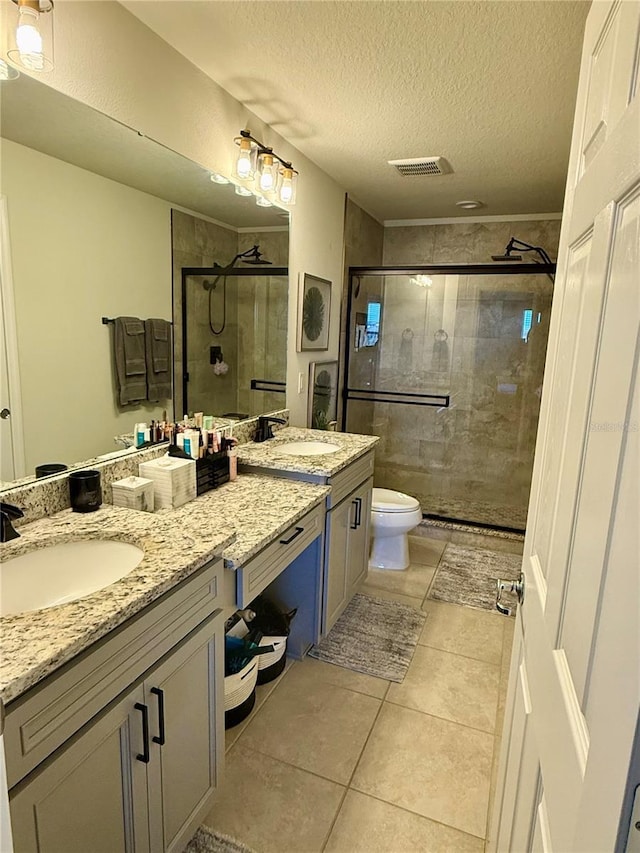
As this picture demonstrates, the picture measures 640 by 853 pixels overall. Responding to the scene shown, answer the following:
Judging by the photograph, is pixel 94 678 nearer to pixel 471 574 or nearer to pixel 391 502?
pixel 391 502

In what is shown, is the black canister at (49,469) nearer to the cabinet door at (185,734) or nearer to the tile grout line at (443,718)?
the cabinet door at (185,734)

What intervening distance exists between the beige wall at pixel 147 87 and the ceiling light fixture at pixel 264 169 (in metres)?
0.05

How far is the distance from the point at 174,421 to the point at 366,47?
155cm

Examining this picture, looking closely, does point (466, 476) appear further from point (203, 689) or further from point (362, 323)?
point (203, 689)

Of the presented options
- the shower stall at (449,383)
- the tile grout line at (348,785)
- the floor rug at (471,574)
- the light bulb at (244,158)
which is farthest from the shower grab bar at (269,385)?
the tile grout line at (348,785)

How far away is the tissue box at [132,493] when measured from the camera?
1602 mm

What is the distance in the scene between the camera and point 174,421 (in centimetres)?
205

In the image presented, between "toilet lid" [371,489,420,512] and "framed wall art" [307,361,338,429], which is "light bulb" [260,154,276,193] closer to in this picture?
"framed wall art" [307,361,338,429]

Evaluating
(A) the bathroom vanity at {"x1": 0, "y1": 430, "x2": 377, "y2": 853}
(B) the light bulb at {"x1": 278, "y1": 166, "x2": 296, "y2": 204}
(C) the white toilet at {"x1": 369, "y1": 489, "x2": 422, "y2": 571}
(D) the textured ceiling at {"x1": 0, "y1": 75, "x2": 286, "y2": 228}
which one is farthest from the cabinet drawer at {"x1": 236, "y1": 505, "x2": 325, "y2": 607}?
(B) the light bulb at {"x1": 278, "y1": 166, "x2": 296, "y2": 204}

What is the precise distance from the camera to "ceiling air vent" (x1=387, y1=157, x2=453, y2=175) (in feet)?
9.09

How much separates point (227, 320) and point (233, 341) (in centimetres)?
11

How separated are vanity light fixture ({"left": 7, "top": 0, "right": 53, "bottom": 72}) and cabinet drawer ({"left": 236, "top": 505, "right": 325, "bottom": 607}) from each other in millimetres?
1472

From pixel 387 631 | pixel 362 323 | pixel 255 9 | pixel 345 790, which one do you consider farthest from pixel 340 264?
pixel 345 790

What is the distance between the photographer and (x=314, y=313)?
3160 millimetres
